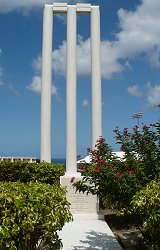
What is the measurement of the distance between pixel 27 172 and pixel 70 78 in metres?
4.25

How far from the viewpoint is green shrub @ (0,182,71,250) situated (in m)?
4.54

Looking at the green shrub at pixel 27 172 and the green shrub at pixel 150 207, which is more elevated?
the green shrub at pixel 27 172

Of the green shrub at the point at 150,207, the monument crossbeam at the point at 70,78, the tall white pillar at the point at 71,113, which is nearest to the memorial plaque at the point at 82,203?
the tall white pillar at the point at 71,113

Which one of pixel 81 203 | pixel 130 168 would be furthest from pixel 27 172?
pixel 130 168

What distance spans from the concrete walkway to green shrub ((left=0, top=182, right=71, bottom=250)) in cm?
264

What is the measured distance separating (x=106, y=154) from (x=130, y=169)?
1.37 m

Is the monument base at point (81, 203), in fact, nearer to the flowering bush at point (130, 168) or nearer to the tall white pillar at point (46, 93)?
the tall white pillar at point (46, 93)

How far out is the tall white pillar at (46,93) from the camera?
562 inches

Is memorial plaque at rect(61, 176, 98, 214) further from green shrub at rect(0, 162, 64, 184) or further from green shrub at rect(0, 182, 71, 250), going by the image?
green shrub at rect(0, 182, 71, 250)

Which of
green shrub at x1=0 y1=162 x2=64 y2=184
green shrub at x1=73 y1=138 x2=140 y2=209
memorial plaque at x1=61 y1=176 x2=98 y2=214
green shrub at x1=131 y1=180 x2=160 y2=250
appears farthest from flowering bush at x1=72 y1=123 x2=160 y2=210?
green shrub at x1=0 y1=162 x2=64 y2=184

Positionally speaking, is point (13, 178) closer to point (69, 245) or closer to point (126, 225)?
point (126, 225)

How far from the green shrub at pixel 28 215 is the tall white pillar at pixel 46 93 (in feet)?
28.9

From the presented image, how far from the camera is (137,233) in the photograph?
9219mm

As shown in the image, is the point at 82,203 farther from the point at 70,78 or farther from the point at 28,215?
the point at 28,215
